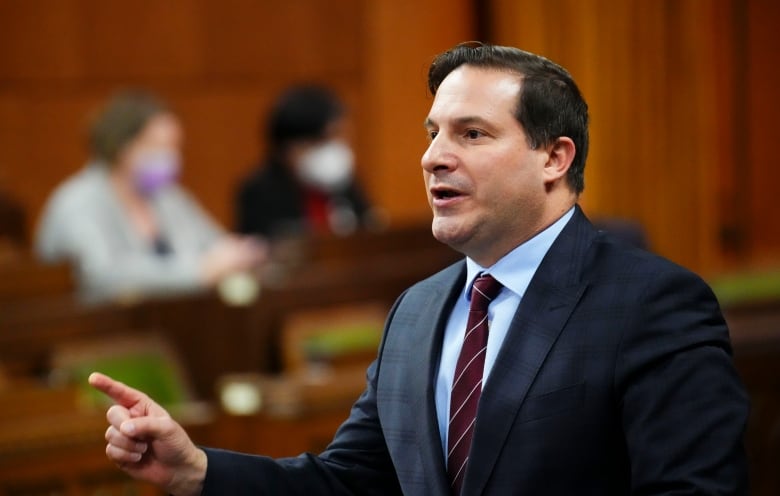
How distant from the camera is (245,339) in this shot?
4289 mm

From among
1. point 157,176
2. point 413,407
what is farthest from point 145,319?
point 413,407

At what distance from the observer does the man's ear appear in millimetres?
1534

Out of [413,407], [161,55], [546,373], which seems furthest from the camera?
[161,55]

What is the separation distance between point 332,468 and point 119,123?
10.4 ft

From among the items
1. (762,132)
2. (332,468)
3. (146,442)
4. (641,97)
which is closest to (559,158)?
(332,468)

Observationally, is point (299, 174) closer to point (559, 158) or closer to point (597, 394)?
point (559, 158)

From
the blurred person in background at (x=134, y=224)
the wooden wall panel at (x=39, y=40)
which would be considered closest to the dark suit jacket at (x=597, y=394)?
the blurred person in background at (x=134, y=224)

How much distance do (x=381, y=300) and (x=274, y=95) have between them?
10.5ft

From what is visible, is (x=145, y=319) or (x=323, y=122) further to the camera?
(x=323, y=122)

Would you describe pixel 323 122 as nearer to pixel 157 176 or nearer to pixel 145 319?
pixel 157 176

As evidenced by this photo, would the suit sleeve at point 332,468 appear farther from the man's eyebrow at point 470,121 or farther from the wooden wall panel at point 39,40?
the wooden wall panel at point 39,40

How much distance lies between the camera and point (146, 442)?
1.54m

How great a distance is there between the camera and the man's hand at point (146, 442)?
1.51 metres

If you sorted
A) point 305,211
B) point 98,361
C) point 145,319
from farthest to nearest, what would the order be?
point 305,211 → point 145,319 → point 98,361
